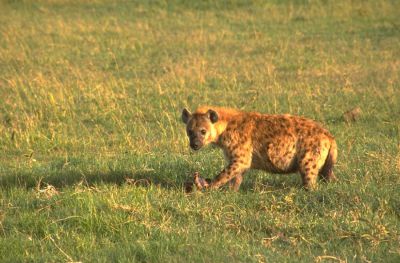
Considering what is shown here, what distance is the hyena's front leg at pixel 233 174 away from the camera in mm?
6844

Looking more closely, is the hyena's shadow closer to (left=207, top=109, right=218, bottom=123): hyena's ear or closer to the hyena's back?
the hyena's back

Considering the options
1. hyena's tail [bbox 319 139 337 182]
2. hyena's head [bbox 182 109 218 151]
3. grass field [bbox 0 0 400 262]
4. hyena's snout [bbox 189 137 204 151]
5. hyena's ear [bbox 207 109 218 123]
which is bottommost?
grass field [bbox 0 0 400 262]

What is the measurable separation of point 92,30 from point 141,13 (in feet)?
7.87

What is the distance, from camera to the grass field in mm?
5621

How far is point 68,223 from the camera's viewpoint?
5.95 metres

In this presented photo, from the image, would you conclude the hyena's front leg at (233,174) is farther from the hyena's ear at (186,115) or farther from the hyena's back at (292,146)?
the hyena's ear at (186,115)

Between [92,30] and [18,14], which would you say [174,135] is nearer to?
[92,30]

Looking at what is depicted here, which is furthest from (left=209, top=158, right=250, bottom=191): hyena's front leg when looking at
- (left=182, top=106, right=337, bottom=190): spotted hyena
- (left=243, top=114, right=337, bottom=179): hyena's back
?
(left=243, top=114, right=337, bottom=179): hyena's back

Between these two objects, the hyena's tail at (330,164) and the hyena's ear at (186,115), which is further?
the hyena's ear at (186,115)

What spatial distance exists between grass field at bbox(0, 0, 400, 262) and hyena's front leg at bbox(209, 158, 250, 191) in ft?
0.52

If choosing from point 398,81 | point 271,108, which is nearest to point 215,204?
point 271,108

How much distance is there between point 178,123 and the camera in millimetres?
10125

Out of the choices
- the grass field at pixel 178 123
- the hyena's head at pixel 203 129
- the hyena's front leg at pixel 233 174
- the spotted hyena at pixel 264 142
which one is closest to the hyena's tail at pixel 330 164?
the spotted hyena at pixel 264 142

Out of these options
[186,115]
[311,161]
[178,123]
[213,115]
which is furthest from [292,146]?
[178,123]
